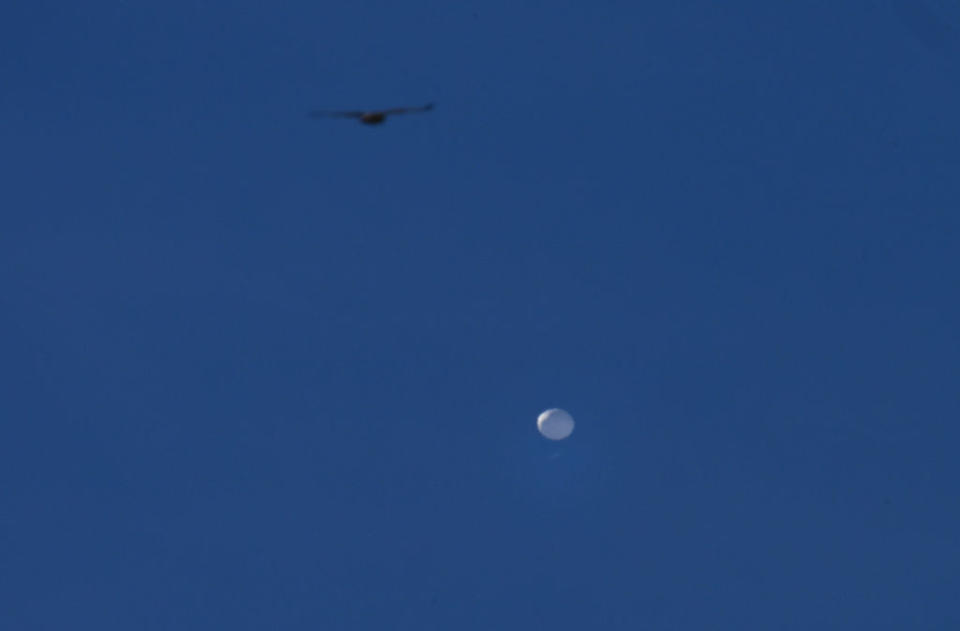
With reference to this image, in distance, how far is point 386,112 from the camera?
1286 inches

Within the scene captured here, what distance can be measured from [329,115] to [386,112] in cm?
158

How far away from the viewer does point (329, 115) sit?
33656 mm
